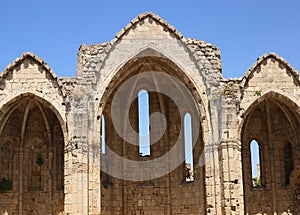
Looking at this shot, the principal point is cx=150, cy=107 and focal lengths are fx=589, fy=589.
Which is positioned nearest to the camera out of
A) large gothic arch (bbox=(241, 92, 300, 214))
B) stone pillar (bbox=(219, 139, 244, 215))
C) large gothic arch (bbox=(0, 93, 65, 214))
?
stone pillar (bbox=(219, 139, 244, 215))

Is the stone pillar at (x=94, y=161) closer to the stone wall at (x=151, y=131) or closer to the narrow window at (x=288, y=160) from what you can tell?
the stone wall at (x=151, y=131)

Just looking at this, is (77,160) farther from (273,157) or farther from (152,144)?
(273,157)

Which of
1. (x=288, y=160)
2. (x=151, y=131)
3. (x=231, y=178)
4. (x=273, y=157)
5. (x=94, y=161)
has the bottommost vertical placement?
(x=231, y=178)

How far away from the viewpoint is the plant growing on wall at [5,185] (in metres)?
21.4

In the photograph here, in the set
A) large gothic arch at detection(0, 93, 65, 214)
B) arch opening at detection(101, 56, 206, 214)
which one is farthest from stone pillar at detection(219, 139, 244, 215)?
large gothic arch at detection(0, 93, 65, 214)

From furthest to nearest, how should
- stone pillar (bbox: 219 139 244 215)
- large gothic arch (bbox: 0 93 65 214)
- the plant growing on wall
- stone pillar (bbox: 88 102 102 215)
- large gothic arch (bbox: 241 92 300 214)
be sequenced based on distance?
large gothic arch (bbox: 0 93 65 214)
the plant growing on wall
large gothic arch (bbox: 241 92 300 214)
stone pillar (bbox: 88 102 102 215)
stone pillar (bbox: 219 139 244 215)

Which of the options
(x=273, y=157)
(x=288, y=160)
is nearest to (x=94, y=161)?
(x=273, y=157)

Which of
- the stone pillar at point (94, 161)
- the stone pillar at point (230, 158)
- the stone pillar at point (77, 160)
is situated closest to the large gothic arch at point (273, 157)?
the stone pillar at point (230, 158)

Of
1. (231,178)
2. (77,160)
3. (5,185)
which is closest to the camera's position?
(231,178)

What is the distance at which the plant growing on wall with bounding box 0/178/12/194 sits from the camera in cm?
2136

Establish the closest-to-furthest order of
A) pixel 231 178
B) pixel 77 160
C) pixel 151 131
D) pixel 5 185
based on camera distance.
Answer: pixel 231 178 < pixel 77 160 < pixel 5 185 < pixel 151 131

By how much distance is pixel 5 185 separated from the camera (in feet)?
70.3

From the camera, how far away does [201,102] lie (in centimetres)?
1955

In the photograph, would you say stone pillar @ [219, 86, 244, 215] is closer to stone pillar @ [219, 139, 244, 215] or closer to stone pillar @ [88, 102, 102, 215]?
stone pillar @ [219, 139, 244, 215]
